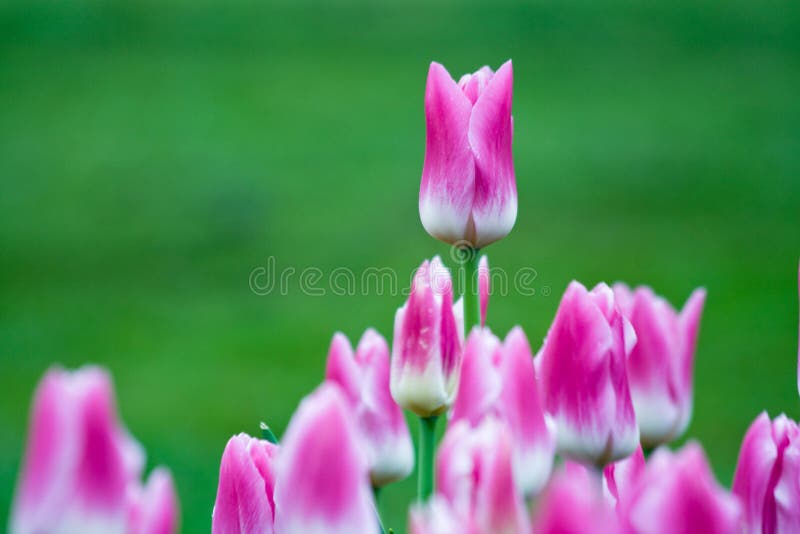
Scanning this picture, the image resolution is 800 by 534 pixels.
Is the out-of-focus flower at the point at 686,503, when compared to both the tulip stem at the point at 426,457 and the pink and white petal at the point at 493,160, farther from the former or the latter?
the pink and white petal at the point at 493,160

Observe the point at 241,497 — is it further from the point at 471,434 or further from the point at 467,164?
the point at 467,164

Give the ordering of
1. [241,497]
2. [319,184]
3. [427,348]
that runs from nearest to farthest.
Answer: [241,497]
[427,348]
[319,184]

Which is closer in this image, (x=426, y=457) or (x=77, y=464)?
(x=77, y=464)

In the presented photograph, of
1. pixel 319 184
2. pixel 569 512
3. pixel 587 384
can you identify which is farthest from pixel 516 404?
pixel 319 184

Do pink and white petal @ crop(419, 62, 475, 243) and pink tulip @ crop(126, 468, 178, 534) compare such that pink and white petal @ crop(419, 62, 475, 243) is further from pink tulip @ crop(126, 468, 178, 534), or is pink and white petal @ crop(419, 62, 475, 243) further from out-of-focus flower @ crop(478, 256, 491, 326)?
pink tulip @ crop(126, 468, 178, 534)

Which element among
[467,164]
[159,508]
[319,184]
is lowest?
[159,508]

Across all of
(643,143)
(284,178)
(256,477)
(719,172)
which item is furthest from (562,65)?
(256,477)

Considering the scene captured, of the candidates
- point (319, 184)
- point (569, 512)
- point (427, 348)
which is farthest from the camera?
point (319, 184)
